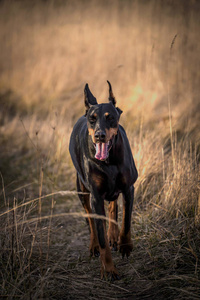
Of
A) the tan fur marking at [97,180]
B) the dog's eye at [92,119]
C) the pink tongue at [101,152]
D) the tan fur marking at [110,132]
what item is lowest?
the tan fur marking at [97,180]

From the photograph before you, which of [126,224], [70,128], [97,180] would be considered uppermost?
[97,180]

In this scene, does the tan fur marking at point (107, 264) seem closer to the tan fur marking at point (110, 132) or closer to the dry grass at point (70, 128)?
the dry grass at point (70, 128)

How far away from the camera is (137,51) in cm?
990

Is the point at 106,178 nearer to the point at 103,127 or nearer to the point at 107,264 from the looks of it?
the point at 103,127

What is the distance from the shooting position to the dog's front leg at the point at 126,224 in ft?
9.49

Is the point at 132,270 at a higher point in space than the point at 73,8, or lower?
lower

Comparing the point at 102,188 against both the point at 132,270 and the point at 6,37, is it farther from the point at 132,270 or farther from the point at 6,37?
Answer: the point at 6,37

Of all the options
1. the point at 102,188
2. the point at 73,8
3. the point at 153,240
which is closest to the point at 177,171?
the point at 153,240

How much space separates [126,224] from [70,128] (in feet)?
12.1

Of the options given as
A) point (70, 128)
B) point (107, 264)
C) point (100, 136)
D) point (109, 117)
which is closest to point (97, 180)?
point (100, 136)

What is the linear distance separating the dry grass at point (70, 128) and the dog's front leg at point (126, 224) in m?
0.13

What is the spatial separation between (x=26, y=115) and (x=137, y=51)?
4012 mm

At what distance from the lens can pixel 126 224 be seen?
2891 millimetres

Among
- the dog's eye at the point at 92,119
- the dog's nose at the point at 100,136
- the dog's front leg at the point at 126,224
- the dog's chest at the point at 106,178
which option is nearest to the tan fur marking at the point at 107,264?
the dog's front leg at the point at 126,224
